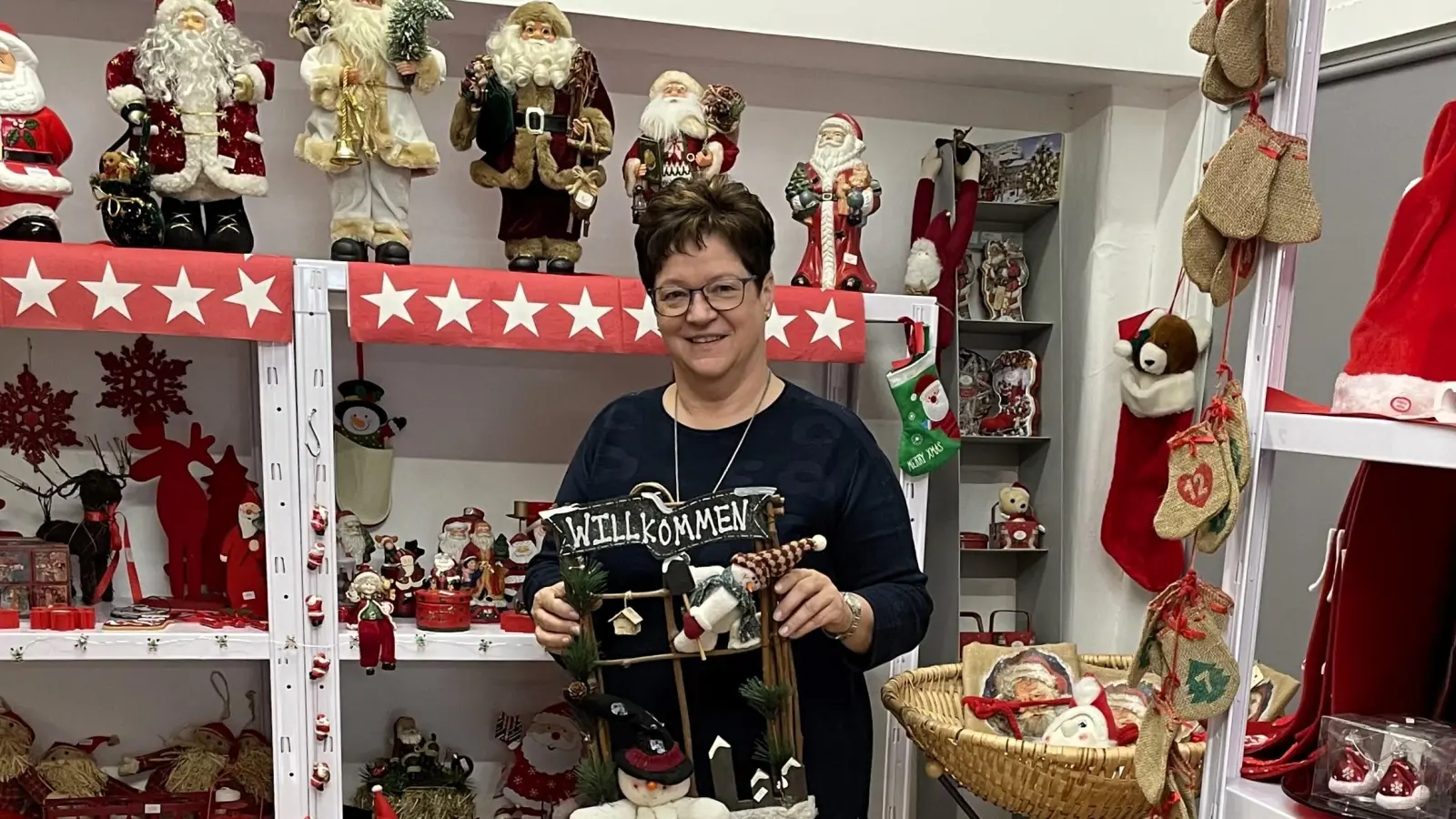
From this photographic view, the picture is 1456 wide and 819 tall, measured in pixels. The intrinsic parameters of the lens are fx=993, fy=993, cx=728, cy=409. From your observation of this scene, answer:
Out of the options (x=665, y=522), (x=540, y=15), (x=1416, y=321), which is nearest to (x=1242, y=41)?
(x=1416, y=321)

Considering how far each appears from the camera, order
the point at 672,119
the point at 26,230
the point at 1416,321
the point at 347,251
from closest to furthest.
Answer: the point at 1416,321
the point at 26,230
the point at 347,251
the point at 672,119

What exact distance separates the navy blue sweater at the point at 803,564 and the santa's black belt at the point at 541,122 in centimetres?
57

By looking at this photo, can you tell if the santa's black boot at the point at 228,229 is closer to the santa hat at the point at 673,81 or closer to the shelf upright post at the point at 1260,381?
the santa hat at the point at 673,81

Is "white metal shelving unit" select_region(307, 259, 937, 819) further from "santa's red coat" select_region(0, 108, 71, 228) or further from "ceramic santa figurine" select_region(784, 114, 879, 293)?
"santa's red coat" select_region(0, 108, 71, 228)

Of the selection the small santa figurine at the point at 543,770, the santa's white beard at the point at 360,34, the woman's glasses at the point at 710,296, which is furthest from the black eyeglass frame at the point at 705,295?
the small santa figurine at the point at 543,770

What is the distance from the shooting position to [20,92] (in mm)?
1402

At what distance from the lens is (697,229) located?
3.79 ft

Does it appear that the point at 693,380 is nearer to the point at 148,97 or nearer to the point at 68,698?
the point at 148,97

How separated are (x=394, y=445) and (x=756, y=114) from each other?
3.10ft

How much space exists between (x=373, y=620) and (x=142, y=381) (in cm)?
62

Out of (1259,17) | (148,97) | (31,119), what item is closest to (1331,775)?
(1259,17)

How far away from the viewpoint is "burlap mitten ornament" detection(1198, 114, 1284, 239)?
0.73 meters

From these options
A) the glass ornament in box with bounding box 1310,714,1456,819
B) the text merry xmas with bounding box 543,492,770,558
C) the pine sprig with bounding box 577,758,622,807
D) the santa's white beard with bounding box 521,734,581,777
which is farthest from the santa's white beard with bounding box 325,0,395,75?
the glass ornament in box with bounding box 1310,714,1456,819

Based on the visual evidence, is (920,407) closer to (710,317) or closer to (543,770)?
(710,317)
